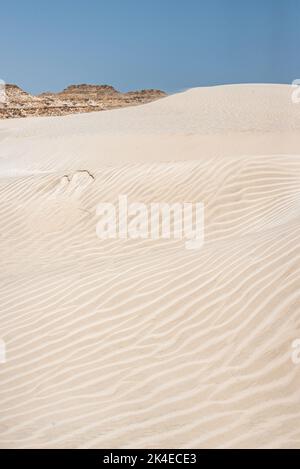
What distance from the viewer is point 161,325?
172 inches

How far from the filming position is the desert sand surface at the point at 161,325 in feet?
11.0

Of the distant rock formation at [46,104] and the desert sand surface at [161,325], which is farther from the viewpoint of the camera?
the distant rock formation at [46,104]

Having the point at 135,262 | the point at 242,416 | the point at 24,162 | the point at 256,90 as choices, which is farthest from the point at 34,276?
the point at 256,90

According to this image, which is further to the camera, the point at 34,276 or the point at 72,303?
the point at 34,276

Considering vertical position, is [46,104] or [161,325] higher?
[46,104]

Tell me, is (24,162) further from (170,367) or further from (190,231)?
(170,367)

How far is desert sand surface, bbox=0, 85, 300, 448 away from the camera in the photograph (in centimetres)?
335

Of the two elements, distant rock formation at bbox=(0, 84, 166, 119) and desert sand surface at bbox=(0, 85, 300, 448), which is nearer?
desert sand surface at bbox=(0, 85, 300, 448)

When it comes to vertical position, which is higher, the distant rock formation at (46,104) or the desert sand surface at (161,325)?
the distant rock formation at (46,104)

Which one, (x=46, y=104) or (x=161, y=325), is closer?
(x=161, y=325)

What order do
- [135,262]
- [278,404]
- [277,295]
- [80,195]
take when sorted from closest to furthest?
[278,404] < [277,295] < [135,262] < [80,195]

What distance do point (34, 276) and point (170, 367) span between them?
2959 millimetres

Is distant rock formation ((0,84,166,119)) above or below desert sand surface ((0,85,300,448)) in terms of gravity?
above

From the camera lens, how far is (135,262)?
593 cm
